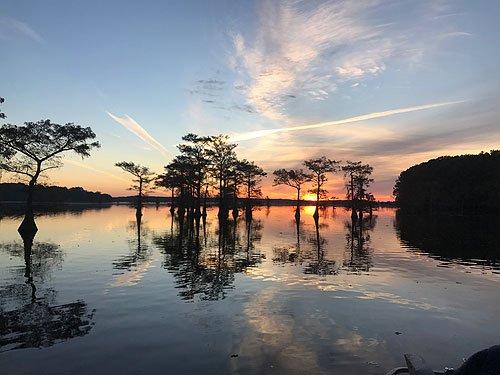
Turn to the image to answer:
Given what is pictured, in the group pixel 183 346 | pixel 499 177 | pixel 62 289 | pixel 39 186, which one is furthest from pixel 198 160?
pixel 499 177

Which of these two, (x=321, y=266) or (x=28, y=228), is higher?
(x=28, y=228)

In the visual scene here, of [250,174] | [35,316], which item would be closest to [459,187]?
[250,174]

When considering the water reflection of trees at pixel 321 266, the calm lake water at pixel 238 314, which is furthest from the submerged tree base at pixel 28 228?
the water reflection of trees at pixel 321 266

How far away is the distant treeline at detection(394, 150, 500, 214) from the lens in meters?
120

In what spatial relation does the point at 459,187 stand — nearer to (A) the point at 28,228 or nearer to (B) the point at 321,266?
(B) the point at 321,266

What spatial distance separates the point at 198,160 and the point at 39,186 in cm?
3229

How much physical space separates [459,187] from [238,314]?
137 meters

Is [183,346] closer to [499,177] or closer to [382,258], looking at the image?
[382,258]

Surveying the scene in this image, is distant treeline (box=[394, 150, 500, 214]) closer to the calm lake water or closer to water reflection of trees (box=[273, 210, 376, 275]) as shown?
water reflection of trees (box=[273, 210, 376, 275])

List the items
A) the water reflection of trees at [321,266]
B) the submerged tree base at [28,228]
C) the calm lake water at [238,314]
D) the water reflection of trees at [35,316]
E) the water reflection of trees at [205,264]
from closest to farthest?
1. the calm lake water at [238,314]
2. the water reflection of trees at [35,316]
3. the water reflection of trees at [205,264]
4. the water reflection of trees at [321,266]
5. the submerged tree base at [28,228]

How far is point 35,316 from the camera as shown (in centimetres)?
1141

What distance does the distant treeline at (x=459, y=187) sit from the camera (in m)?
120

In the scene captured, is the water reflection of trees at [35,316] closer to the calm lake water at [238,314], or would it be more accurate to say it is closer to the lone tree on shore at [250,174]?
the calm lake water at [238,314]

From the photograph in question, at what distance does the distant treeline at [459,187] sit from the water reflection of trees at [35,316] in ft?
418
